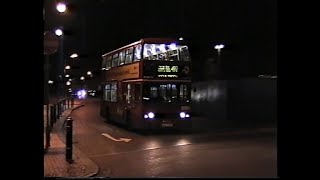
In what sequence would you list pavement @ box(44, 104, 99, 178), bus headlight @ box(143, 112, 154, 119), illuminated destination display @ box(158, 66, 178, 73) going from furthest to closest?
bus headlight @ box(143, 112, 154, 119) → illuminated destination display @ box(158, 66, 178, 73) → pavement @ box(44, 104, 99, 178)

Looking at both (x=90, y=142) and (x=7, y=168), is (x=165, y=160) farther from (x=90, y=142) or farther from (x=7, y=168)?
(x=7, y=168)

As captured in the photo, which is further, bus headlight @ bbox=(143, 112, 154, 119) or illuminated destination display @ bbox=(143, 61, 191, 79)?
bus headlight @ bbox=(143, 112, 154, 119)

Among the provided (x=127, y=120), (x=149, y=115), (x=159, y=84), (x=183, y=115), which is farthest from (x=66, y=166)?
(x=127, y=120)

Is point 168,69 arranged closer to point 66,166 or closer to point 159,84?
point 159,84

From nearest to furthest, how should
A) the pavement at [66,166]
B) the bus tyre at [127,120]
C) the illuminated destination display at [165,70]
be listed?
the pavement at [66,166]
the illuminated destination display at [165,70]
the bus tyre at [127,120]

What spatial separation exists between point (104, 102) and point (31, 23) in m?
24.0

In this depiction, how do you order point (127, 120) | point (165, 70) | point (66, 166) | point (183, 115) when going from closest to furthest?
1. point (66, 166)
2. point (165, 70)
3. point (183, 115)
4. point (127, 120)

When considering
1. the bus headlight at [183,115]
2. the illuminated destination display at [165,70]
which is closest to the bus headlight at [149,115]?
the bus headlight at [183,115]

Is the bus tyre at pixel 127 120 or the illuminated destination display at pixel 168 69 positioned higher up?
the illuminated destination display at pixel 168 69

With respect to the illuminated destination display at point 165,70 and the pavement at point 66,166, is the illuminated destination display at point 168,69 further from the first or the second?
the pavement at point 66,166

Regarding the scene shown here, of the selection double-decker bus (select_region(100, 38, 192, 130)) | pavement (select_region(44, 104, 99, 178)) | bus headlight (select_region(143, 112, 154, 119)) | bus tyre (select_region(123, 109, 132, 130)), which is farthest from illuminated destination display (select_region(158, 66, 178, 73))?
pavement (select_region(44, 104, 99, 178))

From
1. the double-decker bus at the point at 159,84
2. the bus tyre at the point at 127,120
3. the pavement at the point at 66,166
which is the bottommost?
the pavement at the point at 66,166

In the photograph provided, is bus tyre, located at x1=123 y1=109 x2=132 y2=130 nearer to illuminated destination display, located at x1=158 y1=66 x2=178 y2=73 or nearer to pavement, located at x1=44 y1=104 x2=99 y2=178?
illuminated destination display, located at x1=158 y1=66 x2=178 y2=73

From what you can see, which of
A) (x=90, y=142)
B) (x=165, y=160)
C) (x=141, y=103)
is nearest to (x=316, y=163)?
(x=165, y=160)
